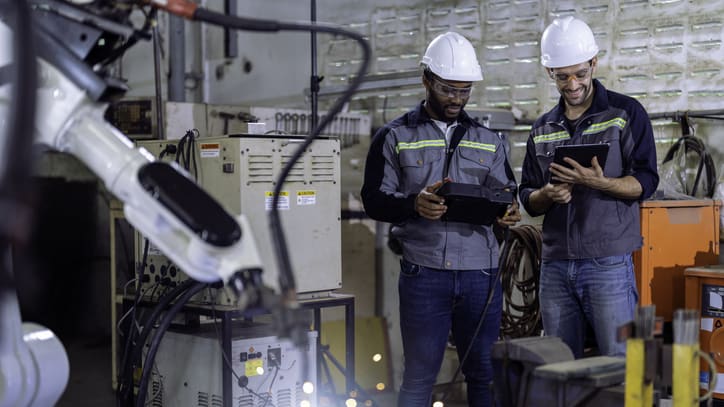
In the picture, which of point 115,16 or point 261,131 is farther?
point 261,131

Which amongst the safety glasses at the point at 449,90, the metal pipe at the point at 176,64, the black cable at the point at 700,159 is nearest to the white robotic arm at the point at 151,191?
the safety glasses at the point at 449,90

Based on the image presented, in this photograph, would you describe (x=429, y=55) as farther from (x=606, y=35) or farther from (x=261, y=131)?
(x=606, y=35)

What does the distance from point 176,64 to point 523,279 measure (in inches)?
122

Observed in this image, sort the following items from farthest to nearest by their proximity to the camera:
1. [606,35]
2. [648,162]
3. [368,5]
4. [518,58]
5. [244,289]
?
[368,5] < [518,58] < [606,35] < [648,162] < [244,289]

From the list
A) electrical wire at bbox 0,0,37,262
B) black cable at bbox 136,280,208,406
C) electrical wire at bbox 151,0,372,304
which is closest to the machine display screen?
black cable at bbox 136,280,208,406

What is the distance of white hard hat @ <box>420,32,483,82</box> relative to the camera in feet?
10.2

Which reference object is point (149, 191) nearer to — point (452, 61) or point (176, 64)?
point (452, 61)

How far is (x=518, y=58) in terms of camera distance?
4.87m

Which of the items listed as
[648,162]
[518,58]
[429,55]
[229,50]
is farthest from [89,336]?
[648,162]

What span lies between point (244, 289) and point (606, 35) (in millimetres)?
3512

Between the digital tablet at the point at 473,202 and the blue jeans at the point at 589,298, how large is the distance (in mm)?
253

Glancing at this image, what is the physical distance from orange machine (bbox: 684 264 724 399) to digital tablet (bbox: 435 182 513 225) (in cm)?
109

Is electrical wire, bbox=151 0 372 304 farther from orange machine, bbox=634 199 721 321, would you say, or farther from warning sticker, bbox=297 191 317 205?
orange machine, bbox=634 199 721 321

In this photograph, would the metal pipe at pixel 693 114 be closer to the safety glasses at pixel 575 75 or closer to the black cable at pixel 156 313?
the safety glasses at pixel 575 75
